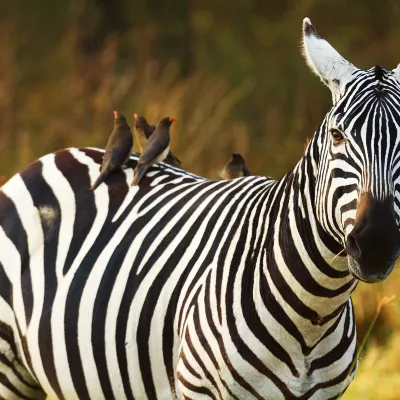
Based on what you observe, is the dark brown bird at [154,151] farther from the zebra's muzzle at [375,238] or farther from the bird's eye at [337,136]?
the zebra's muzzle at [375,238]

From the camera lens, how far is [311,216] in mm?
3232

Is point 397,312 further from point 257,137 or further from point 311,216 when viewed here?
point 257,137

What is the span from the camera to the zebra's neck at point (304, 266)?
10.6 ft

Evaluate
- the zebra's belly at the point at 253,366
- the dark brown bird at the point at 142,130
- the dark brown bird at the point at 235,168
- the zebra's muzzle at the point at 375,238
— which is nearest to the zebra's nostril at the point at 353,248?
the zebra's muzzle at the point at 375,238

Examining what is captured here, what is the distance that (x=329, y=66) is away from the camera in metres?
3.13

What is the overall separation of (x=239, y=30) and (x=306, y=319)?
1196 cm

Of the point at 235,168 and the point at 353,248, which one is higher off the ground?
the point at 235,168

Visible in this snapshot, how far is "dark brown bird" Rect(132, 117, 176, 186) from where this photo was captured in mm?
4324

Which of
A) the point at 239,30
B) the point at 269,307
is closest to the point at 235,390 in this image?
the point at 269,307

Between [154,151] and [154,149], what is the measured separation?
7 centimetres

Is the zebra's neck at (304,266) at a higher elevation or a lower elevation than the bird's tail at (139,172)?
lower

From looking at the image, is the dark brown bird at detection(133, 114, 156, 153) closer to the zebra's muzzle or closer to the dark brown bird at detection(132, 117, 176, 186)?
the dark brown bird at detection(132, 117, 176, 186)

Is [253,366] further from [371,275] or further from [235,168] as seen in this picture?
[235,168]

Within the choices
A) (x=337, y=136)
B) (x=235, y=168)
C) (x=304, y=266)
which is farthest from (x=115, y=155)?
(x=235, y=168)
